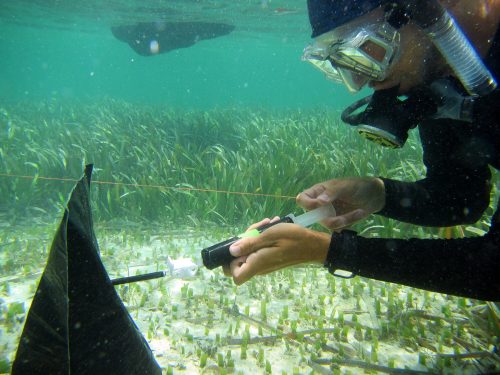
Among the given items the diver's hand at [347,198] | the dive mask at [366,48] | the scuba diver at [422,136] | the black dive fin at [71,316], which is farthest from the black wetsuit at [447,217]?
the black dive fin at [71,316]

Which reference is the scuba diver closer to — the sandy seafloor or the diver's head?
the diver's head

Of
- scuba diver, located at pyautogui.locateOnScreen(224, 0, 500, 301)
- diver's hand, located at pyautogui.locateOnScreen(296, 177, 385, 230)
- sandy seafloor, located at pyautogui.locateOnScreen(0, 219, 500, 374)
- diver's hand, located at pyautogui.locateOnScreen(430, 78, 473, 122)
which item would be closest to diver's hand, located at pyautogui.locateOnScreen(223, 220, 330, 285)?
scuba diver, located at pyautogui.locateOnScreen(224, 0, 500, 301)

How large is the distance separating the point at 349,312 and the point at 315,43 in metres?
2.46

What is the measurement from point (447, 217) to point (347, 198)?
37.1 inches

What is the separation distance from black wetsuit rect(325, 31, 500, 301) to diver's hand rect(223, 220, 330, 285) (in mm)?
96

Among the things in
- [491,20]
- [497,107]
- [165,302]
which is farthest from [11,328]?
[491,20]

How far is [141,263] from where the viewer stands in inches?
179

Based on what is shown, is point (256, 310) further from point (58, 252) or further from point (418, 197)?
point (58, 252)

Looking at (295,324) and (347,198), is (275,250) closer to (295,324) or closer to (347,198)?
(347,198)

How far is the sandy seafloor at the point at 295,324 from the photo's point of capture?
2514 mm

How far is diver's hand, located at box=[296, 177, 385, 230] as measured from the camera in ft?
7.64

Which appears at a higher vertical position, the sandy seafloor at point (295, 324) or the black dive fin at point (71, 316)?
the black dive fin at point (71, 316)

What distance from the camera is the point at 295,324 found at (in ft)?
9.42

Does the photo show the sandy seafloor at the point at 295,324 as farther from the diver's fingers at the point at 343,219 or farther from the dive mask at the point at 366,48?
the dive mask at the point at 366,48
